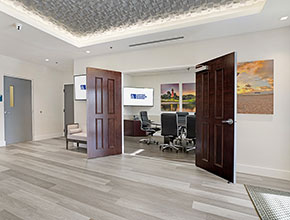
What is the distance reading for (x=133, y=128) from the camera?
6.50 meters

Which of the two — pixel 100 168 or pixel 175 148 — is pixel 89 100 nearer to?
pixel 100 168

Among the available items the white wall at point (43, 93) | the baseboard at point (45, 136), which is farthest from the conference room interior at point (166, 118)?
the baseboard at point (45, 136)

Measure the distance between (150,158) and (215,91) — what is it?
2.20 metres

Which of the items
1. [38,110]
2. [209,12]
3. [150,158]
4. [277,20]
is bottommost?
[150,158]

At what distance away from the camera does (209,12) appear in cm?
282

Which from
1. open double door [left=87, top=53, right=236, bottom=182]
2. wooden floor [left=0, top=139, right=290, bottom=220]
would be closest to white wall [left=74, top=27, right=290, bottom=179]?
wooden floor [left=0, top=139, right=290, bottom=220]

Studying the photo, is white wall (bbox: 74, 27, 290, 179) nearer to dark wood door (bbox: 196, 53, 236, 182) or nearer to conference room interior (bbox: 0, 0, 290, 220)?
conference room interior (bbox: 0, 0, 290, 220)

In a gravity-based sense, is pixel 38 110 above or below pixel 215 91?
below

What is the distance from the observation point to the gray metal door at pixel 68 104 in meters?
6.66

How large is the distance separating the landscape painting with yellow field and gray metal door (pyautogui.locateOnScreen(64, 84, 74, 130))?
20.4ft

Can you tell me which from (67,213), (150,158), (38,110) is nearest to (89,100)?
(150,158)

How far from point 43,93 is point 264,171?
24.1ft

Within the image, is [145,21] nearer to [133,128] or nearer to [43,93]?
[133,128]

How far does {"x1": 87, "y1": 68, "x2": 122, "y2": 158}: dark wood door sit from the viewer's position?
12.3 feet
